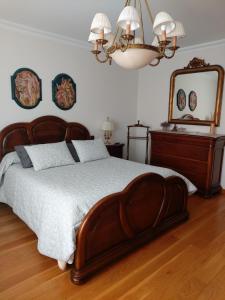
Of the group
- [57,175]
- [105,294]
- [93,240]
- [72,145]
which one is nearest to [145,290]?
A: [105,294]

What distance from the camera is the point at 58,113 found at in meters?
3.80

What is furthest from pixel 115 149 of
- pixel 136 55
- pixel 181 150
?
pixel 136 55

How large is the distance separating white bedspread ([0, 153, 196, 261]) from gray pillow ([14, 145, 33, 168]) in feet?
0.26

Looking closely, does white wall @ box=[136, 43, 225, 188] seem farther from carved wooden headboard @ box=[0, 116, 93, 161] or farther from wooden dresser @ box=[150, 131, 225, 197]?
carved wooden headboard @ box=[0, 116, 93, 161]

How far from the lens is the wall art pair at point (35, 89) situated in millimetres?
3305

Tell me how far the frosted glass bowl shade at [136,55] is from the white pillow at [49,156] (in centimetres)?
158

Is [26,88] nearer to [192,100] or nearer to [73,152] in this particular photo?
[73,152]

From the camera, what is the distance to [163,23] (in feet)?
5.90

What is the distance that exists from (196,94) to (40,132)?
2.78 metres

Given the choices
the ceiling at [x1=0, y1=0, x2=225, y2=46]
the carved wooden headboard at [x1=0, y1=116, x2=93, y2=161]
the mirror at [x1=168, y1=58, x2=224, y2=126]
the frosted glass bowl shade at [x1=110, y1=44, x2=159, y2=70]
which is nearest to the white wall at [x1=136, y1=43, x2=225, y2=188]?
the mirror at [x1=168, y1=58, x2=224, y2=126]

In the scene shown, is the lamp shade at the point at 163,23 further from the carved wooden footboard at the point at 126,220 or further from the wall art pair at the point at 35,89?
the wall art pair at the point at 35,89

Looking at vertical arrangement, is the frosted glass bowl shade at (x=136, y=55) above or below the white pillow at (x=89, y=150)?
above

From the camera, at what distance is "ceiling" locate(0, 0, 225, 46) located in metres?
2.49

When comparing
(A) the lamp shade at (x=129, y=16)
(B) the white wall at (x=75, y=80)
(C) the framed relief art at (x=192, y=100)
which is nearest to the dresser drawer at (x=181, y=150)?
(C) the framed relief art at (x=192, y=100)
